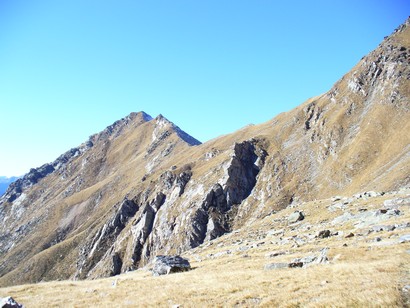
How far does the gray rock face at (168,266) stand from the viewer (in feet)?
110

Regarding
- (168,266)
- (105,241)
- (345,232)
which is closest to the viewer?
(345,232)

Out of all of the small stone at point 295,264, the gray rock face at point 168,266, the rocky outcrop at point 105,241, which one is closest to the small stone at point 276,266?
the small stone at point 295,264

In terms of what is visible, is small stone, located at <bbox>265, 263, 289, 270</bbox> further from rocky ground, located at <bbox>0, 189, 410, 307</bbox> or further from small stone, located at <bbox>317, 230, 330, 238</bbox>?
small stone, located at <bbox>317, 230, 330, 238</bbox>

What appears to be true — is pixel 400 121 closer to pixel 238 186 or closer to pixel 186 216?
pixel 238 186

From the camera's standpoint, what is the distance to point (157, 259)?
36.9m

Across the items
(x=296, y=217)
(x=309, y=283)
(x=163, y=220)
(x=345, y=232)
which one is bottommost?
(x=296, y=217)

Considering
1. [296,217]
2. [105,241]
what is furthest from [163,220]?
[296,217]

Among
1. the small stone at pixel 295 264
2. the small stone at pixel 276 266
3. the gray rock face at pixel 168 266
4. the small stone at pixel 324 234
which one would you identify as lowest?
the small stone at pixel 324 234

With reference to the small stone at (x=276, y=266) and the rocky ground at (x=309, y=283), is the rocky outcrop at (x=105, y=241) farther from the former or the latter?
the small stone at (x=276, y=266)

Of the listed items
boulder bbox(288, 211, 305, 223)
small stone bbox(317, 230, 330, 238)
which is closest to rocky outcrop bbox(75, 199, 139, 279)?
boulder bbox(288, 211, 305, 223)

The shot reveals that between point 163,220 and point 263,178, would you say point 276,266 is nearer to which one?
point 263,178

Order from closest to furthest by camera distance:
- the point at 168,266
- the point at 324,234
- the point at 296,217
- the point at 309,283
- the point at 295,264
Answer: the point at 309,283
the point at 295,264
the point at 168,266
the point at 324,234
the point at 296,217

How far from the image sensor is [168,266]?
34.0 meters

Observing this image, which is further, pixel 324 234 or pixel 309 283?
pixel 324 234
